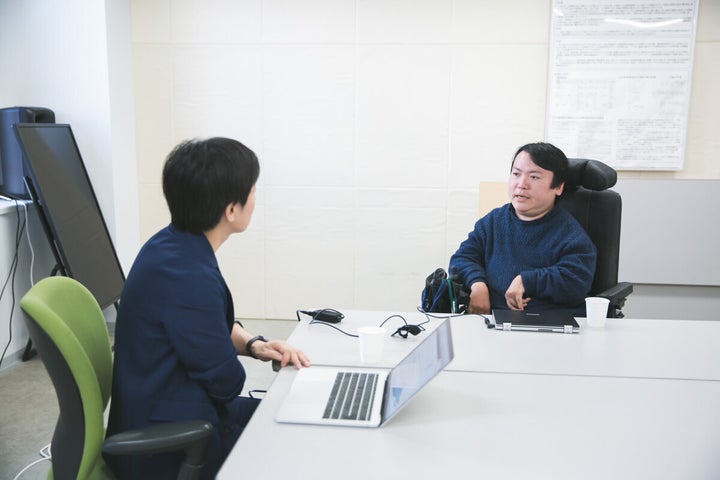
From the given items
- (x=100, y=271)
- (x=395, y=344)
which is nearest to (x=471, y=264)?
(x=395, y=344)

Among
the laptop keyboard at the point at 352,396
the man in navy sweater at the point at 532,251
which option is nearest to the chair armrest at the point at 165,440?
the laptop keyboard at the point at 352,396

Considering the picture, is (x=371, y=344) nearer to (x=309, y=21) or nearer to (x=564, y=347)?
(x=564, y=347)

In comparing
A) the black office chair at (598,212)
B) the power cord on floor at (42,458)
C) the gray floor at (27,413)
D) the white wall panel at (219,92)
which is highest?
the white wall panel at (219,92)

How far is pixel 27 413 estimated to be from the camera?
10.00ft

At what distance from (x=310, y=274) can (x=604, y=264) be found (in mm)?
2211

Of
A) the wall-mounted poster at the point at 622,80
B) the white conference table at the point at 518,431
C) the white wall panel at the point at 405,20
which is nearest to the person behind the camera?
the white conference table at the point at 518,431

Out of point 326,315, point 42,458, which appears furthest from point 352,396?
point 42,458

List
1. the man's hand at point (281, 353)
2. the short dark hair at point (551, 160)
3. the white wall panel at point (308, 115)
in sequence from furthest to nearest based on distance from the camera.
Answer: the white wall panel at point (308, 115) → the short dark hair at point (551, 160) → the man's hand at point (281, 353)

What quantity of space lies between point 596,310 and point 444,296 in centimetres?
60

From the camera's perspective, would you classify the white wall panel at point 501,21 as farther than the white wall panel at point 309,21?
No

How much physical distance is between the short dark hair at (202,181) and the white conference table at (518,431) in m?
0.47

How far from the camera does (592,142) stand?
4113 millimetres

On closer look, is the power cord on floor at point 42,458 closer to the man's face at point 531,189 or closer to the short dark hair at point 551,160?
the man's face at point 531,189

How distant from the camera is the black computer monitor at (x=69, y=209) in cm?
342
